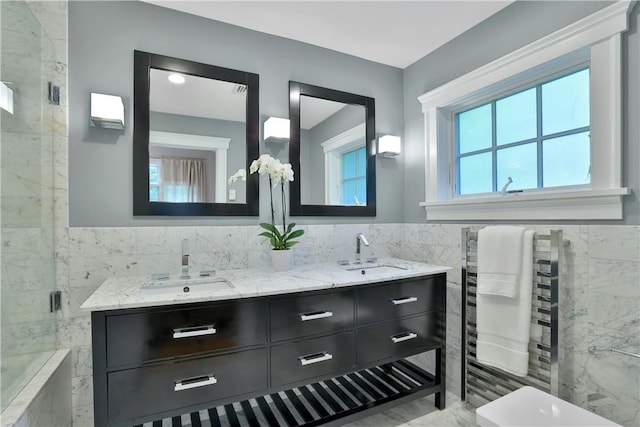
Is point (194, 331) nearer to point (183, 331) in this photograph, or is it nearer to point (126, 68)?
point (183, 331)

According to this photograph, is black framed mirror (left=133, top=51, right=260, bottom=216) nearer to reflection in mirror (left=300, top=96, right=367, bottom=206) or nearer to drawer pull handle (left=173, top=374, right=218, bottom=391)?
reflection in mirror (left=300, top=96, right=367, bottom=206)

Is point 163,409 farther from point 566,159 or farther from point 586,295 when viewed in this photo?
point 566,159

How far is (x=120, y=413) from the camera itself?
3.88 feet

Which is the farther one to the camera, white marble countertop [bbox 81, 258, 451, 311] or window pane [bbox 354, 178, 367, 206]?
window pane [bbox 354, 178, 367, 206]

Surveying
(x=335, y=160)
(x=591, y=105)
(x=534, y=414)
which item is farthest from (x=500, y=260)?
(x=335, y=160)

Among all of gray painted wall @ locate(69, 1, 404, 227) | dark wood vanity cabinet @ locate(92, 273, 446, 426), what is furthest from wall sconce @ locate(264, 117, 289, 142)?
dark wood vanity cabinet @ locate(92, 273, 446, 426)

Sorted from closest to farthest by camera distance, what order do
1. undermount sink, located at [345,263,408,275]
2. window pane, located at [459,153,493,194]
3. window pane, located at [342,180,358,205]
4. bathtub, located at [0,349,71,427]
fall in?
1. bathtub, located at [0,349,71,427]
2. undermount sink, located at [345,263,408,275]
3. window pane, located at [459,153,493,194]
4. window pane, located at [342,180,358,205]

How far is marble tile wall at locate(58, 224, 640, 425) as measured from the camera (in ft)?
4.47

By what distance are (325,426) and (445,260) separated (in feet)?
4.21

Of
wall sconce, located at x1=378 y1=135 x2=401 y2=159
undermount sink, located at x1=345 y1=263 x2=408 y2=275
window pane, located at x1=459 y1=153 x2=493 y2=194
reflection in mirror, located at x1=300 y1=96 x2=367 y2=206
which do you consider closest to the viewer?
undermount sink, located at x1=345 y1=263 x2=408 y2=275

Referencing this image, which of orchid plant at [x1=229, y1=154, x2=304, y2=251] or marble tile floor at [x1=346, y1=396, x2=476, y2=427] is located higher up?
orchid plant at [x1=229, y1=154, x2=304, y2=251]

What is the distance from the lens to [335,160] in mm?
2322

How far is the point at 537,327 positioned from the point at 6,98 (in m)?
2.62

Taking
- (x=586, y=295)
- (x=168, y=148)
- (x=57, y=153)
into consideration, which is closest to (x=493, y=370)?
(x=586, y=295)
